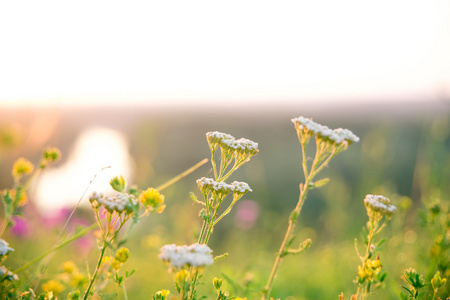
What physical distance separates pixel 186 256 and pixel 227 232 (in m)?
7.10

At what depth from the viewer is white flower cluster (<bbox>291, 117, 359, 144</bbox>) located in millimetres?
1558

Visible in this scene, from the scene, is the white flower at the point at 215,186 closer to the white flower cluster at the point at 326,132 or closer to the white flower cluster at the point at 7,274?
the white flower cluster at the point at 326,132

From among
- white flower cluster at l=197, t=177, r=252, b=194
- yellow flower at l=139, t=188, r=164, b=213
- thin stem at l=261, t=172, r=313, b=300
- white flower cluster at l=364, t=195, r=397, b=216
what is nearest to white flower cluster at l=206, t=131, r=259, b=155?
white flower cluster at l=197, t=177, r=252, b=194

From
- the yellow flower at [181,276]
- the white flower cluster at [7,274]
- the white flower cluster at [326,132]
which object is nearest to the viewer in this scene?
the yellow flower at [181,276]

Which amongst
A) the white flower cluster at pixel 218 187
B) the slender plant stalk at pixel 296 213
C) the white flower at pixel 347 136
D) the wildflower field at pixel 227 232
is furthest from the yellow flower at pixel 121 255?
the white flower at pixel 347 136

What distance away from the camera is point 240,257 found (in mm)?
4918

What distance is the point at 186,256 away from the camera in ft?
3.94

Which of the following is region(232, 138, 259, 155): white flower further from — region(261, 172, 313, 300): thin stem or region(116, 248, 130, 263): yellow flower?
region(116, 248, 130, 263): yellow flower

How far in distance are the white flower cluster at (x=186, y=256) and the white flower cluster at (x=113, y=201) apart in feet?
0.70

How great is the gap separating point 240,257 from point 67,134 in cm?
1211

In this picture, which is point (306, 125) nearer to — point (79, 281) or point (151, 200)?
point (151, 200)

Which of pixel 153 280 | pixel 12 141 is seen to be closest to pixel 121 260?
pixel 12 141

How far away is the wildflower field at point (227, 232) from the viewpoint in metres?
1.45

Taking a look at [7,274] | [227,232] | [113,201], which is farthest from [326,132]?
[227,232]
